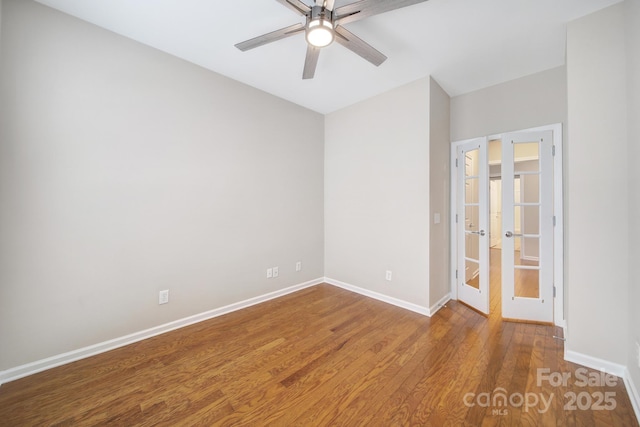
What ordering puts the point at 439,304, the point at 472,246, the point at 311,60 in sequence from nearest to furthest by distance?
the point at 311,60, the point at 439,304, the point at 472,246

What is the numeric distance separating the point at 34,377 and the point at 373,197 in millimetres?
3587

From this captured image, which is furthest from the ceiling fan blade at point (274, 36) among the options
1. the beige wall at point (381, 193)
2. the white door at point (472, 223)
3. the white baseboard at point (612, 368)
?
the white baseboard at point (612, 368)

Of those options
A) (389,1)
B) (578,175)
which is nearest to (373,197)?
(578,175)

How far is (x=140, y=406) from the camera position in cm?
154

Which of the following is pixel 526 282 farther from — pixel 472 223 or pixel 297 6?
pixel 297 6

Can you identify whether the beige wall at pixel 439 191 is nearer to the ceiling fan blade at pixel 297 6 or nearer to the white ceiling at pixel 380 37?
the white ceiling at pixel 380 37

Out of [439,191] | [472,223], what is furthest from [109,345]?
[472,223]

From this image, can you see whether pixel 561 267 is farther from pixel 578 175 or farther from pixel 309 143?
pixel 309 143

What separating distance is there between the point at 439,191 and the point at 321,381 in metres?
2.47

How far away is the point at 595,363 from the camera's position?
6.03 ft

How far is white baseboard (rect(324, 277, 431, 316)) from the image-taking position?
2859 mm

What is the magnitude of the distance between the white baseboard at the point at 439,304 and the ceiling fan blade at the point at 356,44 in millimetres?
2703

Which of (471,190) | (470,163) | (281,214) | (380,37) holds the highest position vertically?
(380,37)

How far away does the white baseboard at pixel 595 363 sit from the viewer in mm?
1764
